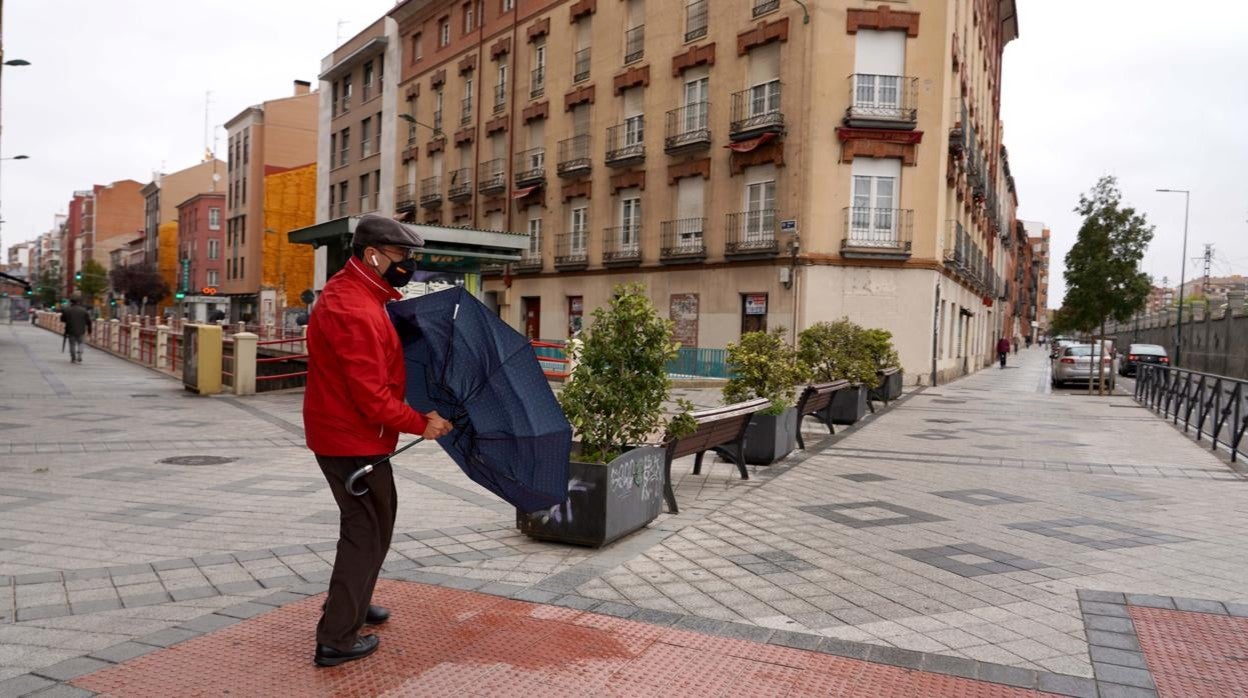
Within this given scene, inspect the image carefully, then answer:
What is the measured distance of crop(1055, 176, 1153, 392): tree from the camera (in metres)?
23.0

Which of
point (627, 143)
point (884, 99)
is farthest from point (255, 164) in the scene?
point (884, 99)

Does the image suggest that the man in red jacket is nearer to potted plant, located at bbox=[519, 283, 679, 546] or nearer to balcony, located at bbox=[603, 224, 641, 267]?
potted plant, located at bbox=[519, 283, 679, 546]

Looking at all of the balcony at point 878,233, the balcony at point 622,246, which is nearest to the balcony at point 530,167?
the balcony at point 622,246

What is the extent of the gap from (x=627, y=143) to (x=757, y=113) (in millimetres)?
5567

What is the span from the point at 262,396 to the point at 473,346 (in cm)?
1362

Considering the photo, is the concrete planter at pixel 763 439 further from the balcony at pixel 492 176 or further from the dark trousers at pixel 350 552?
the balcony at pixel 492 176

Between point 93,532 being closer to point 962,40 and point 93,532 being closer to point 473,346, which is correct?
point 473,346

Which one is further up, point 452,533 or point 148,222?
point 148,222

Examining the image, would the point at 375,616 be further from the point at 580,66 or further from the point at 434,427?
the point at 580,66

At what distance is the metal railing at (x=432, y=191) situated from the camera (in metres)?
38.7

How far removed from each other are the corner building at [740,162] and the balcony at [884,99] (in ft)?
0.16

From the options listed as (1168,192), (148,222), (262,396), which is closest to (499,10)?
(262,396)

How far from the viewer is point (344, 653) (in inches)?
142

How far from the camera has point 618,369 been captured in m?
6.12
